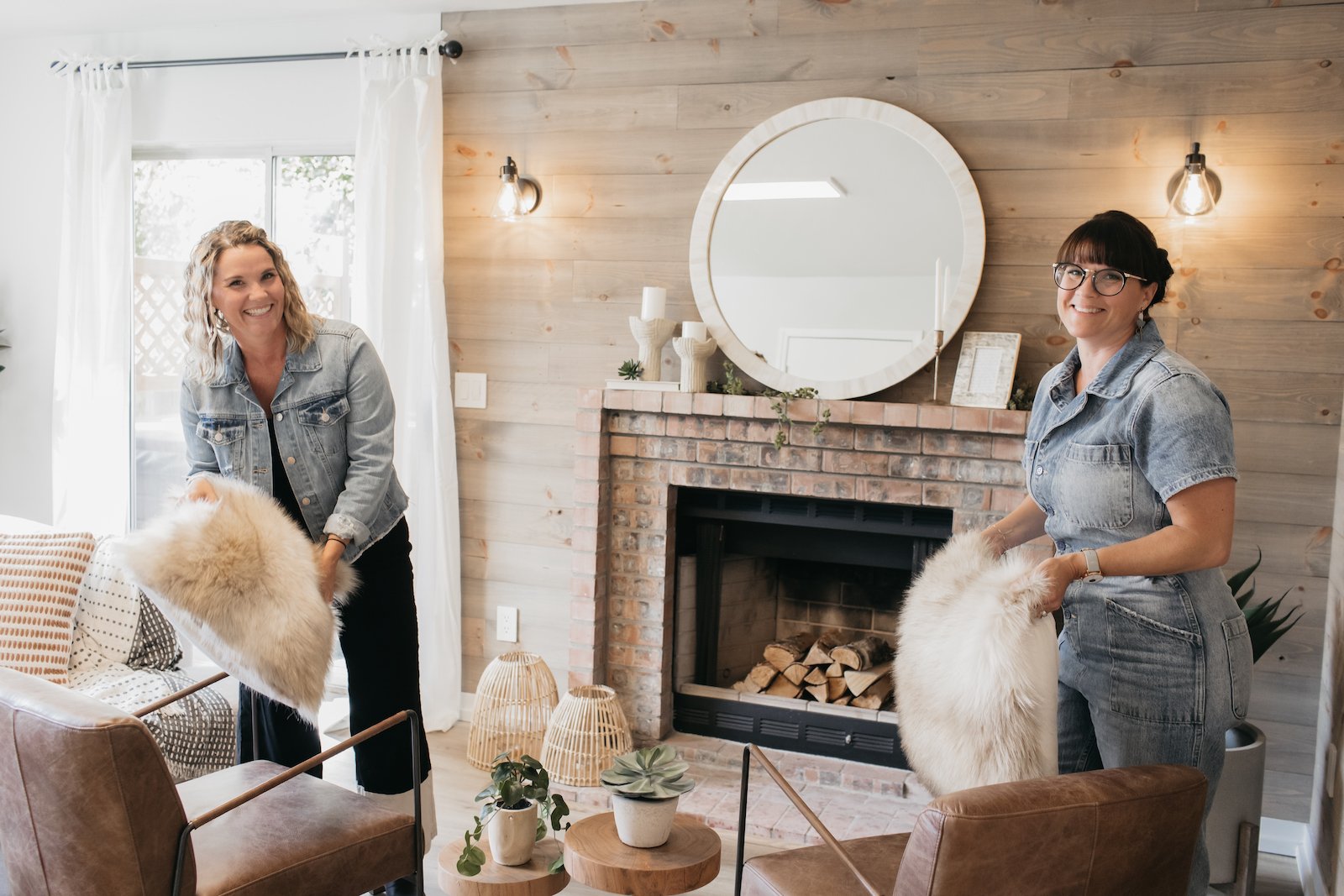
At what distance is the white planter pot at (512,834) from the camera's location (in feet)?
6.61

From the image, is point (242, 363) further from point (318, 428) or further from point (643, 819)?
point (643, 819)

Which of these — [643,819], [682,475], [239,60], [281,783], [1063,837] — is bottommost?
[643,819]

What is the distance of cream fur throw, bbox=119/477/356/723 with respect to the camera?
5.94ft

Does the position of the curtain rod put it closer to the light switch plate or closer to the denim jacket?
the light switch plate

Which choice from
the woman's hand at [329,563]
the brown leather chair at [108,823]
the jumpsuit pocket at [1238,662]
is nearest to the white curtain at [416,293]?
the woman's hand at [329,563]

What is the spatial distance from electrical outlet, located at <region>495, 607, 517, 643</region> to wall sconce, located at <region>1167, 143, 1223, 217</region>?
2449mm

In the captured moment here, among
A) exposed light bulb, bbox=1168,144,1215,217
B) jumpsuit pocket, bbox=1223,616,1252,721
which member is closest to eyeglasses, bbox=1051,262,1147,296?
jumpsuit pocket, bbox=1223,616,1252,721

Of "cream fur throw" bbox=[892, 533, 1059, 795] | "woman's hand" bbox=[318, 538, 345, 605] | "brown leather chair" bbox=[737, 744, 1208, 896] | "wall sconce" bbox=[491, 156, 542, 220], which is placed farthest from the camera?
"wall sconce" bbox=[491, 156, 542, 220]

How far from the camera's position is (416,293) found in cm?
365

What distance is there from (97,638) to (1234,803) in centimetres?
295

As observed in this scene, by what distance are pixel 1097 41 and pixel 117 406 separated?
144 inches

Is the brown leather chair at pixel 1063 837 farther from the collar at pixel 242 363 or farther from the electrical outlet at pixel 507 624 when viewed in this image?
the electrical outlet at pixel 507 624

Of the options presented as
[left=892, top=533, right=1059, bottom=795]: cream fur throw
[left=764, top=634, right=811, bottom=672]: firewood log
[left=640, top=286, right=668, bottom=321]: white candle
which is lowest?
[left=764, top=634, right=811, bottom=672]: firewood log

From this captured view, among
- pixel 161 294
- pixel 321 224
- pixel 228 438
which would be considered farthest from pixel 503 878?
pixel 161 294
